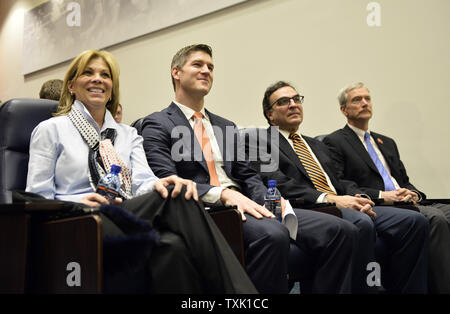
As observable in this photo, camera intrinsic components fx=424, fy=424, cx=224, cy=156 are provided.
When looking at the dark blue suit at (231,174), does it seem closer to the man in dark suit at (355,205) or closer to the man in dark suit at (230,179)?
the man in dark suit at (230,179)

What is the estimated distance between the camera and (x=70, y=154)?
1.69 metres

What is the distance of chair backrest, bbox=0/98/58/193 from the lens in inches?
69.4

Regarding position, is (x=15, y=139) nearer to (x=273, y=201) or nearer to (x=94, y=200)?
(x=94, y=200)

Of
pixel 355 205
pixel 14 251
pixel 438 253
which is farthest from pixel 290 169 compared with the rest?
pixel 14 251

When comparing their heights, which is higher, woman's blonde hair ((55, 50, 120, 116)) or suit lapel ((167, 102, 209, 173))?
woman's blonde hair ((55, 50, 120, 116))

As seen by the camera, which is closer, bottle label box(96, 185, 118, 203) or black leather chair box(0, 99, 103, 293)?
black leather chair box(0, 99, 103, 293)

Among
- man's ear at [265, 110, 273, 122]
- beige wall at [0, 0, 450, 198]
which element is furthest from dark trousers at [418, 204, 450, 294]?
man's ear at [265, 110, 273, 122]

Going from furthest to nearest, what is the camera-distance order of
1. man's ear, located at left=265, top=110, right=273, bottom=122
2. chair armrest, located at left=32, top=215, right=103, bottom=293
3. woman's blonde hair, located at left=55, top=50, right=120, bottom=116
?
man's ear, located at left=265, top=110, right=273, bottom=122
woman's blonde hair, located at left=55, top=50, right=120, bottom=116
chair armrest, located at left=32, top=215, right=103, bottom=293

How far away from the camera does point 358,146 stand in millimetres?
2869

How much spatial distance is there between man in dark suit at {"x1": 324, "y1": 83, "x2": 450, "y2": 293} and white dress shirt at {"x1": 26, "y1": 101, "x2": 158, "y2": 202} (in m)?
1.50

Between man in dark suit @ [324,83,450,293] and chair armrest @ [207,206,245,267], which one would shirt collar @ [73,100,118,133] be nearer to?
chair armrest @ [207,206,245,267]

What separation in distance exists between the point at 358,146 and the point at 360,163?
5.5 inches
